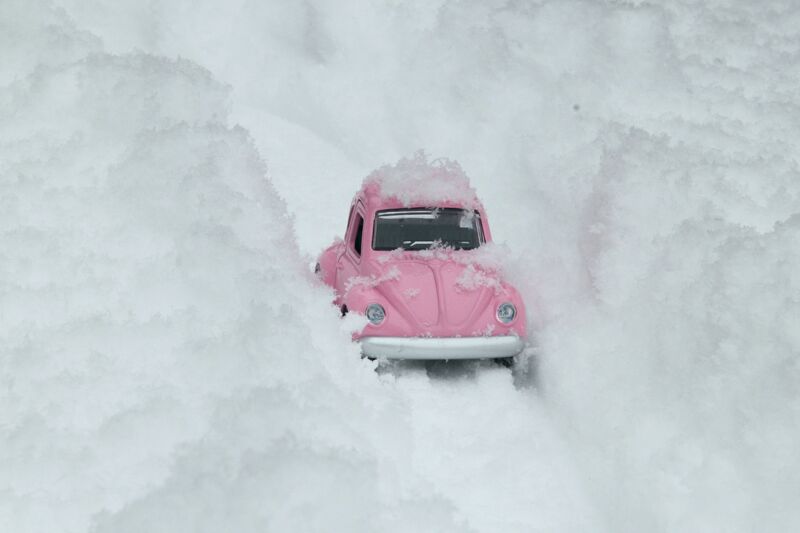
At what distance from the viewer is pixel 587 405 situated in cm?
553

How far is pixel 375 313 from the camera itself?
6297 mm

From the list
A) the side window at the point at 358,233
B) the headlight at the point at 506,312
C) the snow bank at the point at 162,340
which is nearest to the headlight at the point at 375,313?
the snow bank at the point at 162,340

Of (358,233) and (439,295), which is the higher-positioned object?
(358,233)

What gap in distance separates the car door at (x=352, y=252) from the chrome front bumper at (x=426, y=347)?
970mm

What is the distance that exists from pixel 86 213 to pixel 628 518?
354cm

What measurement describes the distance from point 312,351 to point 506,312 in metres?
2.11

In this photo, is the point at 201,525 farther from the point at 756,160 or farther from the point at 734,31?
the point at 734,31

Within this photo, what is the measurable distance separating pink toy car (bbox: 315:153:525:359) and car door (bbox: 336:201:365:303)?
0.01 metres

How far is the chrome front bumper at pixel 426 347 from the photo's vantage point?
6.13m

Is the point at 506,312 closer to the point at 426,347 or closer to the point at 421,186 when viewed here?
the point at 426,347

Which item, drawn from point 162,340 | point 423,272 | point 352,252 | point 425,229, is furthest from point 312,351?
point 352,252

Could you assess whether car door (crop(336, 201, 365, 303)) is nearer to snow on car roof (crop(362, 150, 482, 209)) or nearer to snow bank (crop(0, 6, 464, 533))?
snow on car roof (crop(362, 150, 482, 209))

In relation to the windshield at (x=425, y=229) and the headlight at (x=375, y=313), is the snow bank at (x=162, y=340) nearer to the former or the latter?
the headlight at (x=375, y=313)

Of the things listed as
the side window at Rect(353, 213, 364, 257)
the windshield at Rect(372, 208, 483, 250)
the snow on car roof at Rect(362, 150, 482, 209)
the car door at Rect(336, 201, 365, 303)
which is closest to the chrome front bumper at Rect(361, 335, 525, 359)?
the car door at Rect(336, 201, 365, 303)
